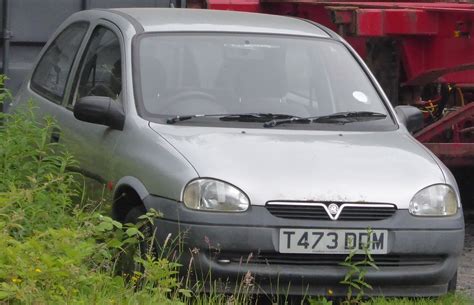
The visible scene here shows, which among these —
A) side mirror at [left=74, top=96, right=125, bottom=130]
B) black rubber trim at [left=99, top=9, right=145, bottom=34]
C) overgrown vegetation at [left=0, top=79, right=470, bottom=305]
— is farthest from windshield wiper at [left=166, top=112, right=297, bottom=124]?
black rubber trim at [left=99, top=9, right=145, bottom=34]

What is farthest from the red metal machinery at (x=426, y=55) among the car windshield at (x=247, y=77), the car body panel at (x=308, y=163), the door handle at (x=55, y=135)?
the door handle at (x=55, y=135)

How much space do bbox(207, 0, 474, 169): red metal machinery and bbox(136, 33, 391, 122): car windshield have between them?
189 centimetres

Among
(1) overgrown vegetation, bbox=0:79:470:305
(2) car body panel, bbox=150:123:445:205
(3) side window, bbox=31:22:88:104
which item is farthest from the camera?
(3) side window, bbox=31:22:88:104

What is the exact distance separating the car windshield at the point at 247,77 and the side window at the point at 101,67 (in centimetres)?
19

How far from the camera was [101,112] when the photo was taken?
6988 millimetres

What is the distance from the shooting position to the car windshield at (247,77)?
7.27 m

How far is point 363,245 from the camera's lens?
20.5 feet

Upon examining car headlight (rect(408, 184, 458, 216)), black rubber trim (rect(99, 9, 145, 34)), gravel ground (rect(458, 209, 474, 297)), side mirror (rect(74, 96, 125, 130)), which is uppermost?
black rubber trim (rect(99, 9, 145, 34))

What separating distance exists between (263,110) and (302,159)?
819 mm

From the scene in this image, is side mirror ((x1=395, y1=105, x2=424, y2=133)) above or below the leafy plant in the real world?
above

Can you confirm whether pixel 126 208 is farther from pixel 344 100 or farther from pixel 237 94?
pixel 344 100

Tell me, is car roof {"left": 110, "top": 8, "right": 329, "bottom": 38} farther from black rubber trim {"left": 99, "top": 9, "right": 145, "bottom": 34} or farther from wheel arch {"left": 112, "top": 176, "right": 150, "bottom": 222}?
wheel arch {"left": 112, "top": 176, "right": 150, "bottom": 222}

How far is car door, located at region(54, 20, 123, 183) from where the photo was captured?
7141 millimetres

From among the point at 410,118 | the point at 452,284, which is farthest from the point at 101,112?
the point at 452,284
